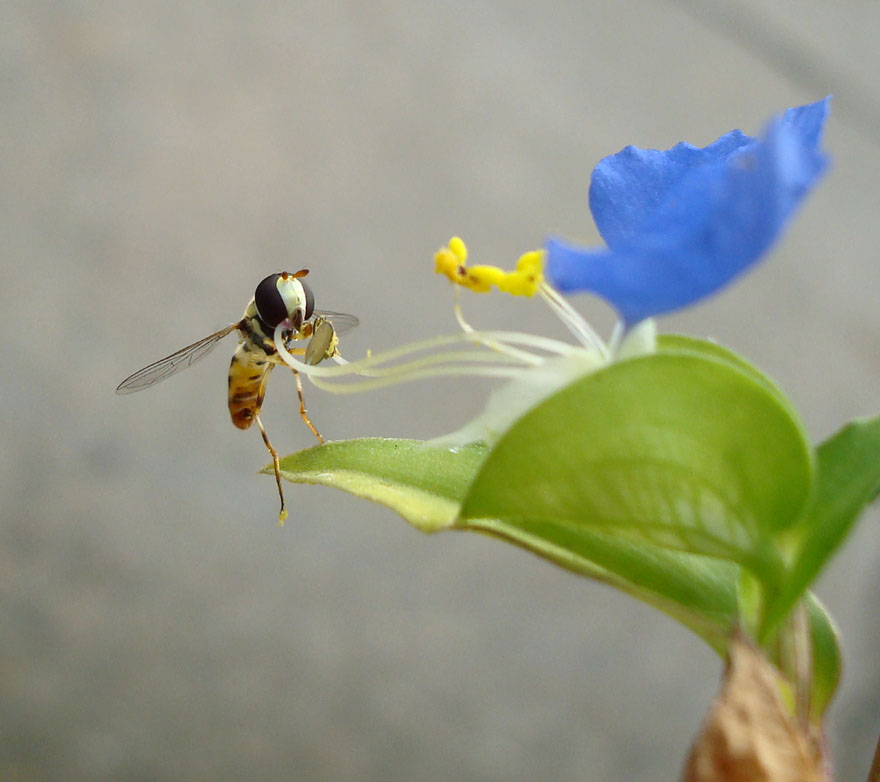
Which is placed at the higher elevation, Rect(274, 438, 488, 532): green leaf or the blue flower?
the blue flower

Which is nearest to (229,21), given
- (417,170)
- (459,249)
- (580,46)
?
(417,170)

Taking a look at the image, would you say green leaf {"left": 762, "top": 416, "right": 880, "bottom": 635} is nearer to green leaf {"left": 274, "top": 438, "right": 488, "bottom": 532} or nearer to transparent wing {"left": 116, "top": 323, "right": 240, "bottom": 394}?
green leaf {"left": 274, "top": 438, "right": 488, "bottom": 532}

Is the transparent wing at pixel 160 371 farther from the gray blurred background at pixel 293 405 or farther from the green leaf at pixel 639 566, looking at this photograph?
the gray blurred background at pixel 293 405

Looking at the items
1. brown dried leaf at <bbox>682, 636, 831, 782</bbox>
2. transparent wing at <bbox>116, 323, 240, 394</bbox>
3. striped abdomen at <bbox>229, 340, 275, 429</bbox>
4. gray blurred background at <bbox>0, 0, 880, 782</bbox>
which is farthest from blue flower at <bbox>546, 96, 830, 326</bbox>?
gray blurred background at <bbox>0, 0, 880, 782</bbox>

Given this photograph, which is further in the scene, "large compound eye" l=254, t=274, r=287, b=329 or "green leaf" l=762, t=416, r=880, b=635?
"large compound eye" l=254, t=274, r=287, b=329

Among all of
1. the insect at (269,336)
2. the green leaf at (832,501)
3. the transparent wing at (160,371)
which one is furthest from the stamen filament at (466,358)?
the transparent wing at (160,371)

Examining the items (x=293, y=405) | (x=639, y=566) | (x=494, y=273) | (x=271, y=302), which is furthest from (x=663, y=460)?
(x=293, y=405)

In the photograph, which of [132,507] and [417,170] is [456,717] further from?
[417,170]
